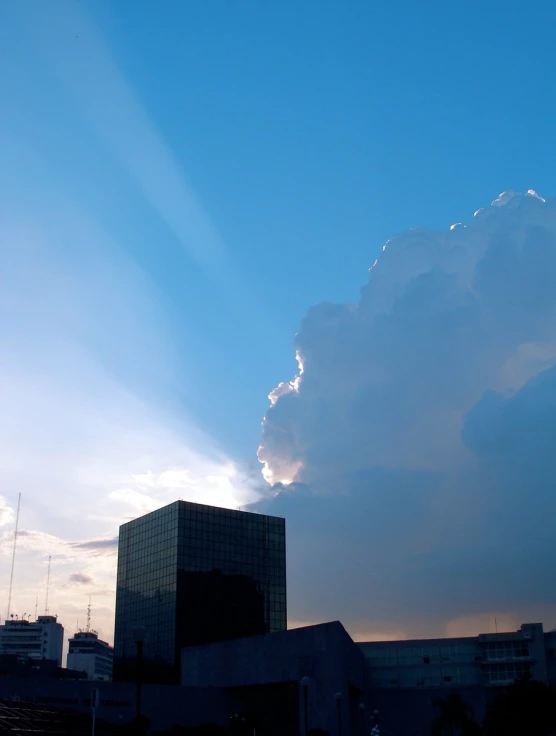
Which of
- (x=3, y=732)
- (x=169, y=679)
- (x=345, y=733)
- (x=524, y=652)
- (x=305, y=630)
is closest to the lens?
(x=3, y=732)

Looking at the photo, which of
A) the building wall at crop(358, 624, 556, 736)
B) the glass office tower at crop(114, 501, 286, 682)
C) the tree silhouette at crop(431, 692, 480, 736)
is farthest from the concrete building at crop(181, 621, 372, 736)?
the glass office tower at crop(114, 501, 286, 682)

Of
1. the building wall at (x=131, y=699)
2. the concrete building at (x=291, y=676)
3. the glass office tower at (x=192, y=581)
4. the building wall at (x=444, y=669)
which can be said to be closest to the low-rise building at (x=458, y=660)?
the building wall at (x=444, y=669)

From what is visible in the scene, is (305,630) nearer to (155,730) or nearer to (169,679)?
(155,730)

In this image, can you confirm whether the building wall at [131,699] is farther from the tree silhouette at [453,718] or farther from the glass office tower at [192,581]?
the glass office tower at [192,581]

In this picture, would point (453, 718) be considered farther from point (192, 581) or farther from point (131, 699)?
point (192, 581)

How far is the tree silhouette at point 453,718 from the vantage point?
96.6m

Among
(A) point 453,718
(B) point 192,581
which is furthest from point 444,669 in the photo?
(B) point 192,581

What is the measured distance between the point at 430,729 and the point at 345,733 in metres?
20.1

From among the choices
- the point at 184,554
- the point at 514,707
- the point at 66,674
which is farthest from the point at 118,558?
the point at 514,707

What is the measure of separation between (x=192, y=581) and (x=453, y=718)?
216 ft

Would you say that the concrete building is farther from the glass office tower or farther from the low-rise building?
the glass office tower

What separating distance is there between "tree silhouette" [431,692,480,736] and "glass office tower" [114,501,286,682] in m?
59.4

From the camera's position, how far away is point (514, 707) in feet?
256

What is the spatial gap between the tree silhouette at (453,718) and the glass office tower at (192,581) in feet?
195
